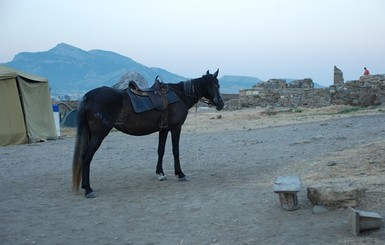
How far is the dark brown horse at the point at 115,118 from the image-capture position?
6.95m

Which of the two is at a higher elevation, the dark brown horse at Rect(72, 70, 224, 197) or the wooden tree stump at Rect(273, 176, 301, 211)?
the dark brown horse at Rect(72, 70, 224, 197)

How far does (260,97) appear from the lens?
2731 cm

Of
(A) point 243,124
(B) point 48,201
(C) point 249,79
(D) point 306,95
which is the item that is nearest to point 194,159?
(B) point 48,201

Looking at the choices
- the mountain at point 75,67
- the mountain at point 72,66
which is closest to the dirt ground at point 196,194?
the mountain at point 72,66

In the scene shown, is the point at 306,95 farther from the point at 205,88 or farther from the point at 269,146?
the point at 205,88

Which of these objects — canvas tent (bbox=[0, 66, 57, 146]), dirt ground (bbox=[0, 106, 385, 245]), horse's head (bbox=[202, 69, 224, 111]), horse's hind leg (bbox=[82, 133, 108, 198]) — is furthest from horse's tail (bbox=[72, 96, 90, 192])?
canvas tent (bbox=[0, 66, 57, 146])

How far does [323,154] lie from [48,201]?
5.45 metres

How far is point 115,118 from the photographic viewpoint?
23.4ft

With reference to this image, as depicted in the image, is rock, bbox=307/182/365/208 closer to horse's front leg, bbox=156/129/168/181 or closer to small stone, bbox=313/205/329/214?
small stone, bbox=313/205/329/214

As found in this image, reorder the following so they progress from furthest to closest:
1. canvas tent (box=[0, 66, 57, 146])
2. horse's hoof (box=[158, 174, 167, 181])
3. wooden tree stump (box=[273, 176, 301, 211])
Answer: canvas tent (box=[0, 66, 57, 146]) < horse's hoof (box=[158, 174, 167, 181]) < wooden tree stump (box=[273, 176, 301, 211])

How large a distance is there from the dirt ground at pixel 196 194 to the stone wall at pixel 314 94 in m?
11.4

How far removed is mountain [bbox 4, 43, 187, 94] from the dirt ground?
7618cm

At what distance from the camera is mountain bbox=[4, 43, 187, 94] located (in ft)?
296

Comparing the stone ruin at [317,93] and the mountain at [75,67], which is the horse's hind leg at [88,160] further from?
the mountain at [75,67]
